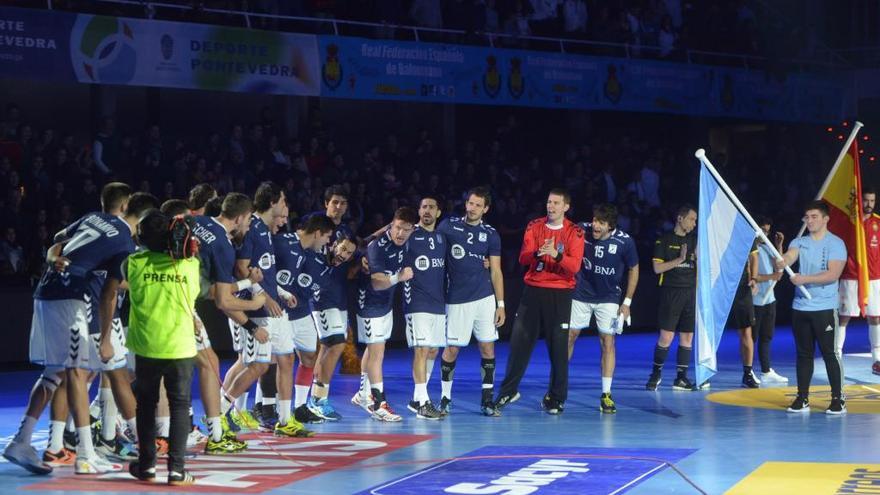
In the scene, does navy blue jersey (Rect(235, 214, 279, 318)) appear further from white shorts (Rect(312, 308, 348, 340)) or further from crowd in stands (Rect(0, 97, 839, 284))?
crowd in stands (Rect(0, 97, 839, 284))

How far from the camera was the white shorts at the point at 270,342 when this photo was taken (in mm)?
11656

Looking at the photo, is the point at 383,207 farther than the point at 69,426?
Yes

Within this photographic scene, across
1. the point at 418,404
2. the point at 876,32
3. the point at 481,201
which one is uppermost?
the point at 876,32

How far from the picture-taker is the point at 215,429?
10.9m

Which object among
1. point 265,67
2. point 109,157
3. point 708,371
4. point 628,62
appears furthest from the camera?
point 628,62

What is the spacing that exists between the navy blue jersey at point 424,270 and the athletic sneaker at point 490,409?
98 cm

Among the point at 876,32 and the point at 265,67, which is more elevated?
the point at 876,32

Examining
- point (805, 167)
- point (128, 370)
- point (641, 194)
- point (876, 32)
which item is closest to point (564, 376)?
point (128, 370)

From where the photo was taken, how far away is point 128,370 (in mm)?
11219

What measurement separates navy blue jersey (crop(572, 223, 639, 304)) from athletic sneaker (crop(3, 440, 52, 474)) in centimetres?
644

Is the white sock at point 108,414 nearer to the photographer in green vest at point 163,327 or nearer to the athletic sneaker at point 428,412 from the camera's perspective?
the photographer in green vest at point 163,327

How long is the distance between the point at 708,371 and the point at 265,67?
10596 mm

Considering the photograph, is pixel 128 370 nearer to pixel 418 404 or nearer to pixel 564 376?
pixel 418 404

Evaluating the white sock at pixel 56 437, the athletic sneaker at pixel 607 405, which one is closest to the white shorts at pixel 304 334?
the white sock at pixel 56 437
